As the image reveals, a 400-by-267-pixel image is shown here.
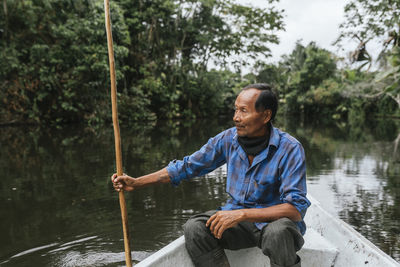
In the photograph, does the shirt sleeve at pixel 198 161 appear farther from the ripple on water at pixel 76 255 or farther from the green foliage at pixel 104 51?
the green foliage at pixel 104 51

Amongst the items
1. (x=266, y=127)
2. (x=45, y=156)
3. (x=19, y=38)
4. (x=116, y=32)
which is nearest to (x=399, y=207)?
(x=266, y=127)

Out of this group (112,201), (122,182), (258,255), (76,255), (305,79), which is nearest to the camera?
(122,182)

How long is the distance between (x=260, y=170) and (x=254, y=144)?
14cm

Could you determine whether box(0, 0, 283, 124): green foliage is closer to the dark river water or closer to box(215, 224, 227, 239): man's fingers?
the dark river water

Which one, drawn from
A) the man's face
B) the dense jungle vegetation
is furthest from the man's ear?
the dense jungle vegetation

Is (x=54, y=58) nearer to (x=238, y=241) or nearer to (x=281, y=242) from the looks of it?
(x=238, y=241)

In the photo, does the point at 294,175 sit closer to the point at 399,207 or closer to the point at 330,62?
the point at 399,207

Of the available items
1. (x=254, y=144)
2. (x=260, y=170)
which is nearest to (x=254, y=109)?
(x=254, y=144)

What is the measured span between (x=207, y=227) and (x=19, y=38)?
15069mm

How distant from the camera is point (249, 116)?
1.83m

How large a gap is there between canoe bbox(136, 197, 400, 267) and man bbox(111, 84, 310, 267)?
106mm

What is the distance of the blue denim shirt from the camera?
5.59 ft

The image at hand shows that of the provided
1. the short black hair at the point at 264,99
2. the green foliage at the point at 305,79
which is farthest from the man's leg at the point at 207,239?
the green foliage at the point at 305,79

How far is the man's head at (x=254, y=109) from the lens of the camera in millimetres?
1826
